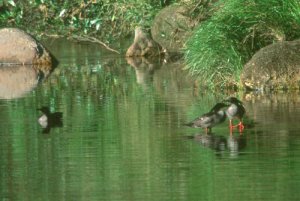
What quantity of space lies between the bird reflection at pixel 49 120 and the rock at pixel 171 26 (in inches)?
424

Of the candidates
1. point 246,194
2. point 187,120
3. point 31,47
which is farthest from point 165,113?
point 31,47

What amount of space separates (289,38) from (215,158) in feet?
29.2

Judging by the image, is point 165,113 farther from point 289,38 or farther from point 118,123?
point 289,38

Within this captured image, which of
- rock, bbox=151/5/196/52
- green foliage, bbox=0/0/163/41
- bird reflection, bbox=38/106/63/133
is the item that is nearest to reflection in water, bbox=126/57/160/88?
rock, bbox=151/5/196/52

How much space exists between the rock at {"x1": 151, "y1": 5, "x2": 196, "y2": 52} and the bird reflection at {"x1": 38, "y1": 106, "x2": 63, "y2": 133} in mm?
10777

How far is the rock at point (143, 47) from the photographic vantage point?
3234cm

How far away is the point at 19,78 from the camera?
2728 centimetres

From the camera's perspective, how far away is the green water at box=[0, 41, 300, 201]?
462 inches

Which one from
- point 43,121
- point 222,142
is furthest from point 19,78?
point 222,142

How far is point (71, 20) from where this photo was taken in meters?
34.8

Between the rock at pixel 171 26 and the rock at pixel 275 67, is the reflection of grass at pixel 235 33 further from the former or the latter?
the rock at pixel 171 26

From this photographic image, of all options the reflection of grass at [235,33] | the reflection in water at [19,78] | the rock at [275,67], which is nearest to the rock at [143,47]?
the reflection in water at [19,78]

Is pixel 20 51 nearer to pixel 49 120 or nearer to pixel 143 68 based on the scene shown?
pixel 143 68

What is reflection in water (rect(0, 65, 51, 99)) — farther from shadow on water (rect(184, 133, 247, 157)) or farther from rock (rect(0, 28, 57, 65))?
shadow on water (rect(184, 133, 247, 157))
